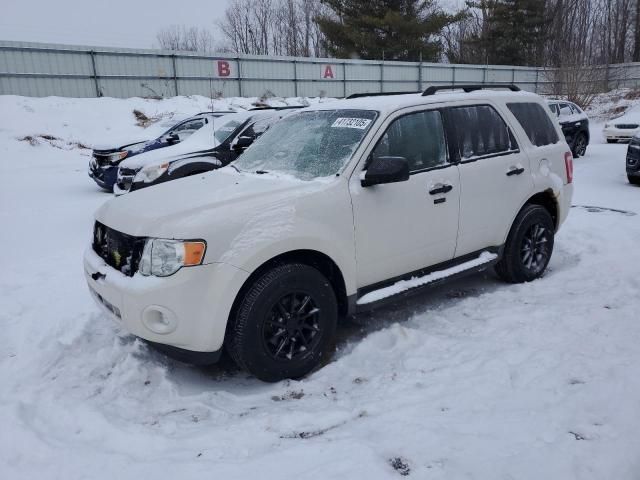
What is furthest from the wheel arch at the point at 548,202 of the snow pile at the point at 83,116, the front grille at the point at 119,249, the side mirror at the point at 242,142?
the snow pile at the point at 83,116

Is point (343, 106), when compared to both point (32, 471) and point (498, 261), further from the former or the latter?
point (32, 471)

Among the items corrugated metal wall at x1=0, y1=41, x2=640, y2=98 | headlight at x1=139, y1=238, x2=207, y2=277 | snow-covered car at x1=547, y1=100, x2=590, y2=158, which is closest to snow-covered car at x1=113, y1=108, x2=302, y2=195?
headlight at x1=139, y1=238, x2=207, y2=277

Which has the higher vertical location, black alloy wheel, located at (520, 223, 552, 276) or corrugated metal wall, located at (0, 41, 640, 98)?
corrugated metal wall, located at (0, 41, 640, 98)

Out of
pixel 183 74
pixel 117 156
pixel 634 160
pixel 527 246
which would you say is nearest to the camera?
pixel 527 246

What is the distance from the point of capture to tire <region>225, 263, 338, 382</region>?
305 cm

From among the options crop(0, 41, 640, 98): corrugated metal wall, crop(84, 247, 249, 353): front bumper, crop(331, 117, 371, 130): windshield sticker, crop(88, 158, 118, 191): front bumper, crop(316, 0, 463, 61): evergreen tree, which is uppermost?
crop(316, 0, 463, 61): evergreen tree

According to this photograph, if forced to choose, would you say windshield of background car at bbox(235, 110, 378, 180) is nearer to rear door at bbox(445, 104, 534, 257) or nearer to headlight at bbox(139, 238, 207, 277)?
rear door at bbox(445, 104, 534, 257)

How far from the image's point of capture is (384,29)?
35656 millimetres

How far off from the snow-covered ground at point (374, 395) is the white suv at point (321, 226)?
35 cm

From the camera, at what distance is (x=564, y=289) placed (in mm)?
4586

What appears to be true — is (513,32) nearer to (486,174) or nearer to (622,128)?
(622,128)

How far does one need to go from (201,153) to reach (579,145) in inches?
469

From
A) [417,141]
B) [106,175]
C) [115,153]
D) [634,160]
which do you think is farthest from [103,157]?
[634,160]

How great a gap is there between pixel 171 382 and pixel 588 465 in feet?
7.94
